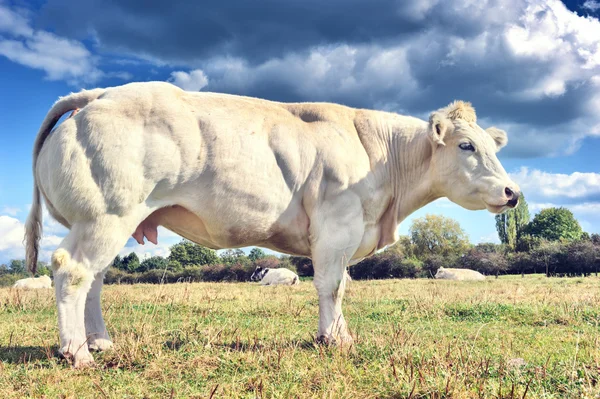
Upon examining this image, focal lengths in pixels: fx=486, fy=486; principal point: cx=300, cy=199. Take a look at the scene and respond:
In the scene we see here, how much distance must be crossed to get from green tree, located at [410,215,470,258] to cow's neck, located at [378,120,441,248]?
201 feet

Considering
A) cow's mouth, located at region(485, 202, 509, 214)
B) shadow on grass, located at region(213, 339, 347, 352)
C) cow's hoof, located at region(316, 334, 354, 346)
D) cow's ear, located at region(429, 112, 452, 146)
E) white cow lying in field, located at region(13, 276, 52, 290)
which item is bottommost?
shadow on grass, located at region(213, 339, 347, 352)

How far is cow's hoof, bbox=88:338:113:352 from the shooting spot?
5.43 m

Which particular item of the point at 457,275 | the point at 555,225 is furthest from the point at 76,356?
the point at 555,225

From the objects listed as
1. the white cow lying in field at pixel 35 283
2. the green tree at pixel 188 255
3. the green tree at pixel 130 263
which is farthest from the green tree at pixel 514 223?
the white cow lying in field at pixel 35 283

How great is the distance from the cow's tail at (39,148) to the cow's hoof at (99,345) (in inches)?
43.7

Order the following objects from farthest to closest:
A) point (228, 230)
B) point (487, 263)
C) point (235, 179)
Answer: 1. point (487, 263)
2. point (228, 230)
3. point (235, 179)

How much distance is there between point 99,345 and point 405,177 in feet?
14.6

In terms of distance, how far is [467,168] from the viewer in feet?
21.4

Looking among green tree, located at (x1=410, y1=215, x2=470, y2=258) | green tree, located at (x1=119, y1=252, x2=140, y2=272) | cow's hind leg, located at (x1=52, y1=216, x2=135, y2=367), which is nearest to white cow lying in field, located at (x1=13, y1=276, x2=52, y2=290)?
cow's hind leg, located at (x1=52, y1=216, x2=135, y2=367)

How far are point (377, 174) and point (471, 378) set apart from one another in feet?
10.3

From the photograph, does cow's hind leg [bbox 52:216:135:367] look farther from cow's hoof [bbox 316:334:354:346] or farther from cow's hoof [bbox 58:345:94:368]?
cow's hoof [bbox 316:334:354:346]

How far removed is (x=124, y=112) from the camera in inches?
207

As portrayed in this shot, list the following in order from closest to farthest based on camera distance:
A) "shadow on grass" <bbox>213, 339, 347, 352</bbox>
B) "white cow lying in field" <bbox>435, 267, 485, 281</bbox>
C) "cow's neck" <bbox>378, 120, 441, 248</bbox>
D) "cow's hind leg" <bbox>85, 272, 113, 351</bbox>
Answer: "shadow on grass" <bbox>213, 339, 347, 352</bbox> < "cow's hind leg" <bbox>85, 272, 113, 351</bbox> < "cow's neck" <bbox>378, 120, 441, 248</bbox> < "white cow lying in field" <bbox>435, 267, 485, 281</bbox>

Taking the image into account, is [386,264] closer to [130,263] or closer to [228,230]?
[130,263]
